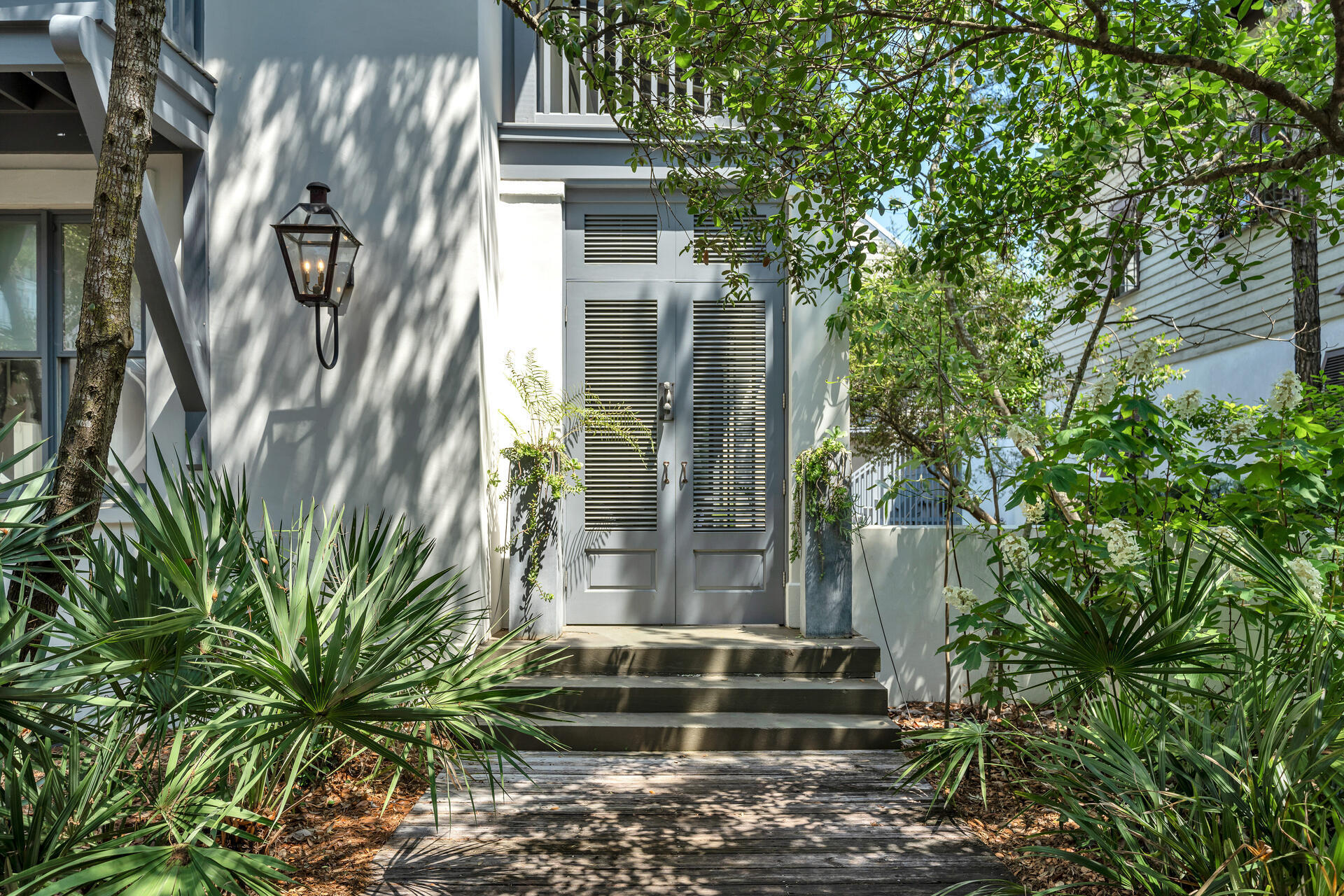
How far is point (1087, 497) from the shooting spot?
3.54 metres

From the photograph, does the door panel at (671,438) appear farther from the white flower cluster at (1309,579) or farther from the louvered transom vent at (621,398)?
the white flower cluster at (1309,579)

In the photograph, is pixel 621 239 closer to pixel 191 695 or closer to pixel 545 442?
pixel 545 442

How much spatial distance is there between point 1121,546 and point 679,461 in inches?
124

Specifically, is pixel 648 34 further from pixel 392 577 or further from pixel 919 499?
pixel 919 499

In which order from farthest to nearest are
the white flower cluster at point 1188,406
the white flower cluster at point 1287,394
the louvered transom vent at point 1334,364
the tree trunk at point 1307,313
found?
1. the louvered transom vent at point 1334,364
2. the tree trunk at point 1307,313
3. the white flower cluster at point 1188,406
4. the white flower cluster at point 1287,394

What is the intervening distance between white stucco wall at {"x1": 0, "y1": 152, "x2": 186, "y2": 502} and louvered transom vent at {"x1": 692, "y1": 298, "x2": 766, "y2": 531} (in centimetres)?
341

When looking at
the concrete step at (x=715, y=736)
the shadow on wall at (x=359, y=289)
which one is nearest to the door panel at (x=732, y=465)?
the concrete step at (x=715, y=736)

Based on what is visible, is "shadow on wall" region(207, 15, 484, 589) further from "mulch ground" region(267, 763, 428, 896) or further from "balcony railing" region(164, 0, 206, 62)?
"mulch ground" region(267, 763, 428, 896)

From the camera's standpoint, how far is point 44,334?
5.06 m

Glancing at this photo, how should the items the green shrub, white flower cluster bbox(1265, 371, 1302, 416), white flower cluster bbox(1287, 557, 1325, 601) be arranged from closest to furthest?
the green shrub < white flower cluster bbox(1287, 557, 1325, 601) < white flower cluster bbox(1265, 371, 1302, 416)

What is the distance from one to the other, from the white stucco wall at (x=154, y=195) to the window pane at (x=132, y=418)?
0.07 meters

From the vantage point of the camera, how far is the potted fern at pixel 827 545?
5.06m

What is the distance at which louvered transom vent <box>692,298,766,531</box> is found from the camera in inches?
223

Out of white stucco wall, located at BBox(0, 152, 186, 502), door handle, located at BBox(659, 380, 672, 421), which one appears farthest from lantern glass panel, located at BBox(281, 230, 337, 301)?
door handle, located at BBox(659, 380, 672, 421)
